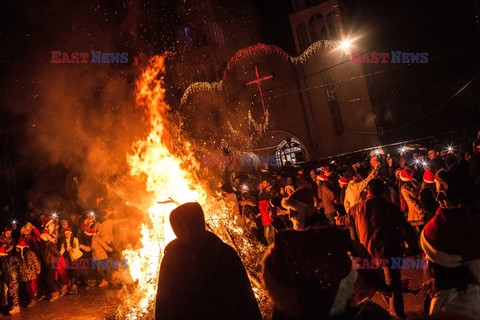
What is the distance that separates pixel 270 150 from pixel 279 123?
7.46ft

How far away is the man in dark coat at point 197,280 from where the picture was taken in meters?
2.71

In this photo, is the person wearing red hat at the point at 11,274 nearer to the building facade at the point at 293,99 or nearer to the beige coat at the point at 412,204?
the beige coat at the point at 412,204

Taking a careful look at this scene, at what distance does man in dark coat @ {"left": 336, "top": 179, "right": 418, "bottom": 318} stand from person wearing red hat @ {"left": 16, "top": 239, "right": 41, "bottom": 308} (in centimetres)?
853

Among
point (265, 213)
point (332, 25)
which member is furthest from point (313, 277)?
point (332, 25)

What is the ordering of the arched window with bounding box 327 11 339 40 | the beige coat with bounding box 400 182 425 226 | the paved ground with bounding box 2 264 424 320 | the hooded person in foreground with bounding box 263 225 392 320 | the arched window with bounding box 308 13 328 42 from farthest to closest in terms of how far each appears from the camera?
the arched window with bounding box 308 13 328 42 → the arched window with bounding box 327 11 339 40 → the beige coat with bounding box 400 182 425 226 → the paved ground with bounding box 2 264 424 320 → the hooded person in foreground with bounding box 263 225 392 320

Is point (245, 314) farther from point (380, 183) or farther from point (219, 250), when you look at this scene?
point (380, 183)

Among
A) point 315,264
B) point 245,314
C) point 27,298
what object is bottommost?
point 27,298

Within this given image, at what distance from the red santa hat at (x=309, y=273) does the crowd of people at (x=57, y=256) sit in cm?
838

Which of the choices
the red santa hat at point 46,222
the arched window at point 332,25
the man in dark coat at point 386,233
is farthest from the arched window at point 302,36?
the man in dark coat at point 386,233

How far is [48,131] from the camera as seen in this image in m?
12.7

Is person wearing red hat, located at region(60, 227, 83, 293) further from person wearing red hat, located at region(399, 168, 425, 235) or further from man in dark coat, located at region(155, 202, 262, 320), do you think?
person wearing red hat, located at region(399, 168, 425, 235)

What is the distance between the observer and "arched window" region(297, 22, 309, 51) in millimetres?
27516

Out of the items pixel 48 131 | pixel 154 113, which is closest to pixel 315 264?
pixel 154 113

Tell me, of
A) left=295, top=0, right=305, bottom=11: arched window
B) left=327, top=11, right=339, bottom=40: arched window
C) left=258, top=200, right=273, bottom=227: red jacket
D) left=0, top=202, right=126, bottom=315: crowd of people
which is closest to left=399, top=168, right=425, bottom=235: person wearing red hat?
left=258, top=200, right=273, bottom=227: red jacket
